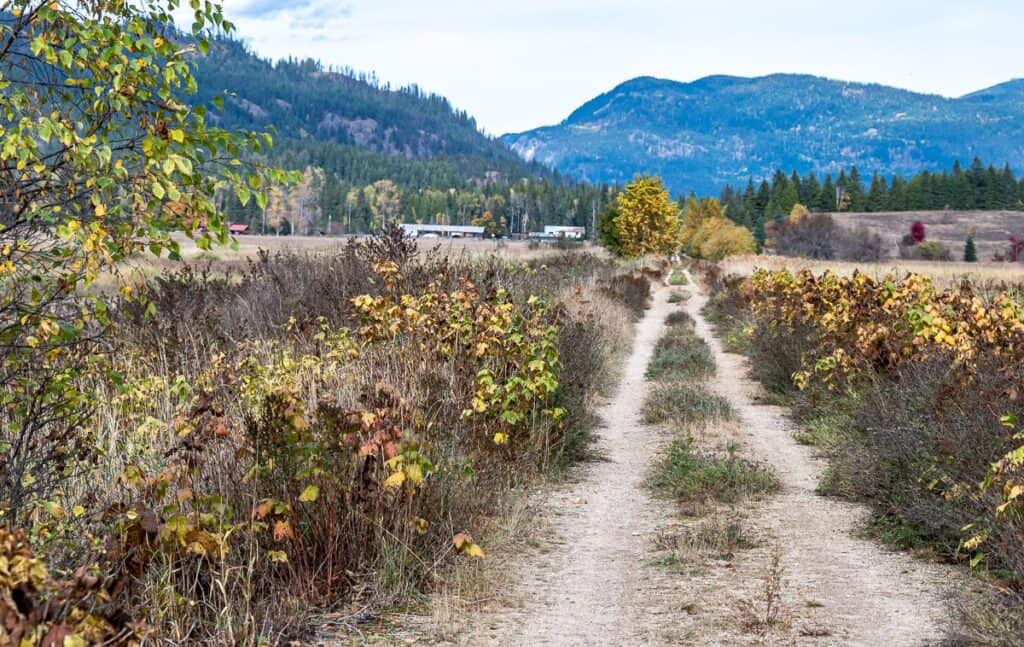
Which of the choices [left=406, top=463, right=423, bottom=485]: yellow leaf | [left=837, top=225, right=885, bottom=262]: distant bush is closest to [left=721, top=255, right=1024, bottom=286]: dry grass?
[left=406, top=463, right=423, bottom=485]: yellow leaf

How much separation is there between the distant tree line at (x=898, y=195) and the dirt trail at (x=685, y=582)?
11155 cm

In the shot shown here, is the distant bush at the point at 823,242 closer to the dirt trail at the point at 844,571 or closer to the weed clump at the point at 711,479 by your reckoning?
the weed clump at the point at 711,479

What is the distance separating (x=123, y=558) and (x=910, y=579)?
172 inches

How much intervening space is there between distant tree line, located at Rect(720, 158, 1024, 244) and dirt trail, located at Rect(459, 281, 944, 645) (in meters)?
112

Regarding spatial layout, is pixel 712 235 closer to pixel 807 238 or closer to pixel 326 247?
pixel 807 238

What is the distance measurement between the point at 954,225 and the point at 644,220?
61209 millimetres

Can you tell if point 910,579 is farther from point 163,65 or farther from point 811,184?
point 811,184

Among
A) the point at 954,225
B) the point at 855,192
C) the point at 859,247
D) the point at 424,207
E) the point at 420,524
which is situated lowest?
the point at 859,247

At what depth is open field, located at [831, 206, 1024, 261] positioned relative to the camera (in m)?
Answer: 104

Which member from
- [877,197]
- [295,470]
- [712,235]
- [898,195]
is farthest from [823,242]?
[295,470]

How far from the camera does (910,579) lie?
19.6 ft

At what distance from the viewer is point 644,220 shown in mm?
64875

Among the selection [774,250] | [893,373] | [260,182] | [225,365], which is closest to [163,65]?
[260,182]

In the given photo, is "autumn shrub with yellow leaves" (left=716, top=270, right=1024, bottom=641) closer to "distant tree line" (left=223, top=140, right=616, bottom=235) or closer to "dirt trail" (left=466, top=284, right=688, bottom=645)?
"dirt trail" (left=466, top=284, right=688, bottom=645)
